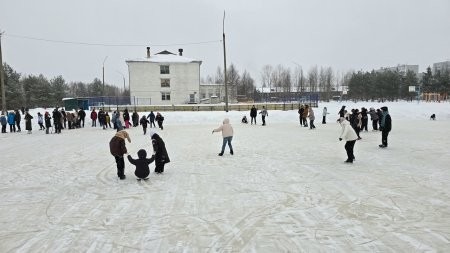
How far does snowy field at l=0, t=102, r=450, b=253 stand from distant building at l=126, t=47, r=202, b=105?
150 ft

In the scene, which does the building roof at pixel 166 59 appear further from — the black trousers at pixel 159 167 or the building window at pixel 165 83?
the black trousers at pixel 159 167

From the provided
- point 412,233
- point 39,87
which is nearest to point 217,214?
point 412,233

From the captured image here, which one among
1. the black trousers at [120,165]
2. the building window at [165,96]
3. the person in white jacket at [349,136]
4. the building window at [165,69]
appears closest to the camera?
the black trousers at [120,165]

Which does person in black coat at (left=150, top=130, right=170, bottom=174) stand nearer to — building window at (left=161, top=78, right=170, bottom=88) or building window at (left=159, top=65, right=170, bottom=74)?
building window at (left=161, top=78, right=170, bottom=88)

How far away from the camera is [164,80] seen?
58.4m

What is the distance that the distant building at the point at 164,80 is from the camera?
5738cm

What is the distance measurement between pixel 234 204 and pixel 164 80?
53.2 m

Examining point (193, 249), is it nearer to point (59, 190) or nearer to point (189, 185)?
point (189, 185)

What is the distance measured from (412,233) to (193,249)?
3.21 metres

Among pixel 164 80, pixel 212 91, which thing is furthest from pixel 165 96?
pixel 212 91

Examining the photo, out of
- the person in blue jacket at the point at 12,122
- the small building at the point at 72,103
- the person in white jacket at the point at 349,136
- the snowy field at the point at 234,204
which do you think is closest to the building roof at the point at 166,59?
the small building at the point at 72,103

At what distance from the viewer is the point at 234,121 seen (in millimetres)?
33531

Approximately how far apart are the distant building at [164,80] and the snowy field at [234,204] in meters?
45.9

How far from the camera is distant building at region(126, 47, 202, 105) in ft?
188
